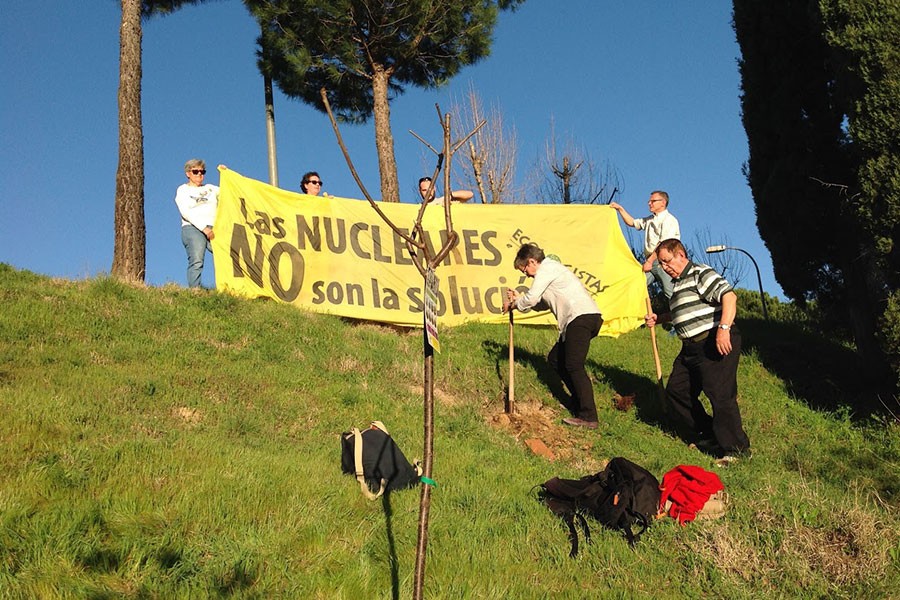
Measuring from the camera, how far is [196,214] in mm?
10109

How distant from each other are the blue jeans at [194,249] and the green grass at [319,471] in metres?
0.53

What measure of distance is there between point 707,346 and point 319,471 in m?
4.05

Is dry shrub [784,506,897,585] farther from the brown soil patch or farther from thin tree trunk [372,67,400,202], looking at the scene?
thin tree trunk [372,67,400,202]

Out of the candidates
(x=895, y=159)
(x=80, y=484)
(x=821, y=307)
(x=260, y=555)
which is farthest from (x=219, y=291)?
(x=821, y=307)

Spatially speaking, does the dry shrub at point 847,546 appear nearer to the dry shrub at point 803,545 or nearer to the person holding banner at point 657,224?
the dry shrub at point 803,545

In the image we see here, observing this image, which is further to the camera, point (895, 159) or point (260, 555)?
point (895, 159)

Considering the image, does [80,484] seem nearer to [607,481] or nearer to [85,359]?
[85,359]

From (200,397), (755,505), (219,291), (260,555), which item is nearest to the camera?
(260,555)

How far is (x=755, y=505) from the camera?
541 cm

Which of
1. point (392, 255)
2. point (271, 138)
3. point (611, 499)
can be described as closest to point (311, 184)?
point (392, 255)

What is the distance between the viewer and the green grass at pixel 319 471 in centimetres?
401

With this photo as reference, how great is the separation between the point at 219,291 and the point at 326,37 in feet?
24.4

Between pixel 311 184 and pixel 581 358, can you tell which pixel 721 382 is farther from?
pixel 311 184

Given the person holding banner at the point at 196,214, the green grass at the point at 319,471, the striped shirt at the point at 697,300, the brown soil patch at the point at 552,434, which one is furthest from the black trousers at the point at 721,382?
the person holding banner at the point at 196,214
